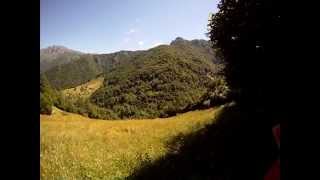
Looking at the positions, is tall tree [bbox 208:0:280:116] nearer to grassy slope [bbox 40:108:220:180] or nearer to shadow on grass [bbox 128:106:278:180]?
shadow on grass [bbox 128:106:278:180]

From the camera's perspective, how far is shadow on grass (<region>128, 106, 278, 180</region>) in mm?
11461

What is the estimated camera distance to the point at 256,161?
11.8m

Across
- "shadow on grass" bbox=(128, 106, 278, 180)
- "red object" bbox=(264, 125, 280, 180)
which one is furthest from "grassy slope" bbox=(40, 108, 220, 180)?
"red object" bbox=(264, 125, 280, 180)

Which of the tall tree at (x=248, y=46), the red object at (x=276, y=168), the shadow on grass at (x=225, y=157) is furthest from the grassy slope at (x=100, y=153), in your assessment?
the red object at (x=276, y=168)

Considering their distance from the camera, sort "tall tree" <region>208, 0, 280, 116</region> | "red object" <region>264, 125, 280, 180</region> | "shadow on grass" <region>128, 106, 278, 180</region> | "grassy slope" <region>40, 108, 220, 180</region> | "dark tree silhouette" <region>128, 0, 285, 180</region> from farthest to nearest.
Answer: "tall tree" <region>208, 0, 280, 116</region>
"grassy slope" <region>40, 108, 220, 180</region>
"dark tree silhouette" <region>128, 0, 285, 180</region>
"shadow on grass" <region>128, 106, 278, 180</region>
"red object" <region>264, 125, 280, 180</region>

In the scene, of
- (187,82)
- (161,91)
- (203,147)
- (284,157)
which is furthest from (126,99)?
(284,157)

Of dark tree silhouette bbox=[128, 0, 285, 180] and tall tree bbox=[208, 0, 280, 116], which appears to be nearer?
dark tree silhouette bbox=[128, 0, 285, 180]

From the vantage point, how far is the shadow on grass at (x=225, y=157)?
37.6 ft

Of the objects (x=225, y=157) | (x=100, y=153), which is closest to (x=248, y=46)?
(x=225, y=157)

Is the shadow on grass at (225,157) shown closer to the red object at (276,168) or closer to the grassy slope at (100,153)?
the grassy slope at (100,153)

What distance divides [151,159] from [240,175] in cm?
487
